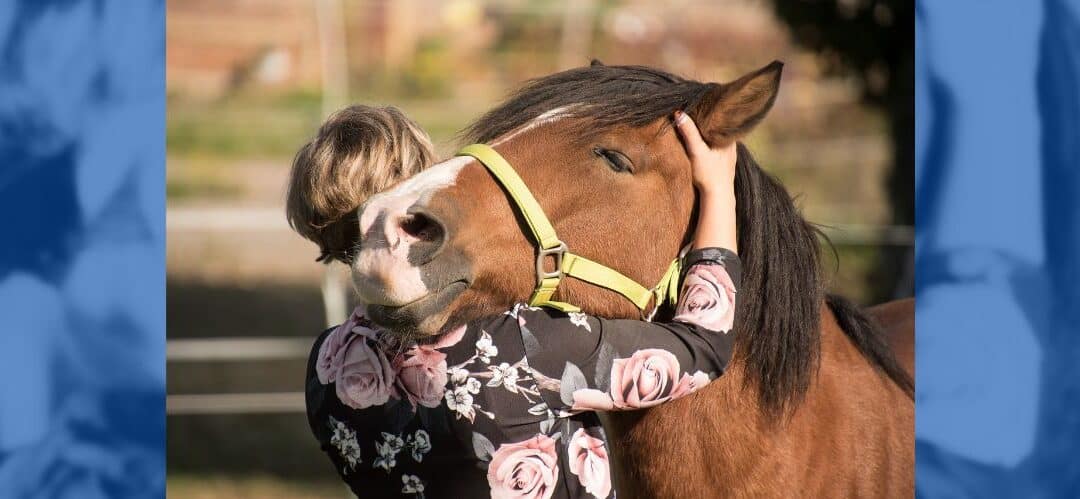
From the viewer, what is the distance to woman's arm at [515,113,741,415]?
1.58 metres

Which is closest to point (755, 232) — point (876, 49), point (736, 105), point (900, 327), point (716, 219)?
point (716, 219)

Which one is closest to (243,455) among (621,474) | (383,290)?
(621,474)

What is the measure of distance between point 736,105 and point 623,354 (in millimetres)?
477

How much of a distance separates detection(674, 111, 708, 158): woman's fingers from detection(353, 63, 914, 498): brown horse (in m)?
0.01

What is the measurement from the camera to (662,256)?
5.83 ft

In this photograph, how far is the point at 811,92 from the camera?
10.8 m

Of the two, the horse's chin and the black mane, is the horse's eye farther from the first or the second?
the horse's chin

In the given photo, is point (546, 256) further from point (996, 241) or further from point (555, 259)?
point (996, 241)

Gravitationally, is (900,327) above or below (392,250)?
below

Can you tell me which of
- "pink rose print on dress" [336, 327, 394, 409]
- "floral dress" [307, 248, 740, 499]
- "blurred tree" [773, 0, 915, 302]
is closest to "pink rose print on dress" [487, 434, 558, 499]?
"floral dress" [307, 248, 740, 499]

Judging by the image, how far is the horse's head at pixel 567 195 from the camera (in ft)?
4.94

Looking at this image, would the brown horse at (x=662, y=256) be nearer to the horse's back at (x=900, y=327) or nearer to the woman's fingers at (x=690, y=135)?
the woman's fingers at (x=690, y=135)

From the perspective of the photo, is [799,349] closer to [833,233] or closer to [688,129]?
[688,129]

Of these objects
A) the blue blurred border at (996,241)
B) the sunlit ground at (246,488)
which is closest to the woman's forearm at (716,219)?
the blue blurred border at (996,241)
